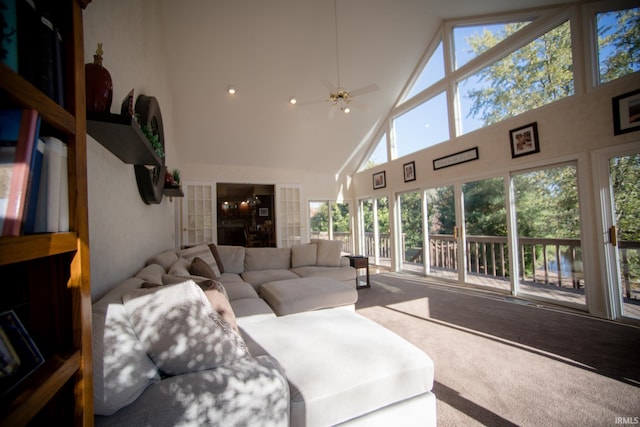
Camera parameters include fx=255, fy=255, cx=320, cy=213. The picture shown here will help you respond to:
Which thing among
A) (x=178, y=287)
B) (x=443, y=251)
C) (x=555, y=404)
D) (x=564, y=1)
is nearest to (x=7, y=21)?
(x=178, y=287)

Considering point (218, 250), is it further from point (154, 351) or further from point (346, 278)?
point (154, 351)

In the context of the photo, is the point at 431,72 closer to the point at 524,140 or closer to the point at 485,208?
the point at 524,140

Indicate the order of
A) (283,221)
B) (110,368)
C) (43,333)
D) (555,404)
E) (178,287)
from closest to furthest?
(43,333) < (110,368) < (178,287) < (555,404) < (283,221)

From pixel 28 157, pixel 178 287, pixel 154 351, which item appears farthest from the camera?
pixel 178 287

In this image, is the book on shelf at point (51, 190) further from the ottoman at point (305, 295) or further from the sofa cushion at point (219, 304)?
the ottoman at point (305, 295)

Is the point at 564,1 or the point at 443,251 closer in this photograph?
the point at 564,1

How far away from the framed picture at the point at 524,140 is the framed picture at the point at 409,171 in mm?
1868

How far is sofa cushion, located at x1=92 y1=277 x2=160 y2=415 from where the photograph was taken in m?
0.76

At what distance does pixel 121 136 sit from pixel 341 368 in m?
1.65

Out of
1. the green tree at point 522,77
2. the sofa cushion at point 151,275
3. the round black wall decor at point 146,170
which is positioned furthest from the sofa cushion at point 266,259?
the green tree at point 522,77

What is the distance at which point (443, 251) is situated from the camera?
5.16 metres

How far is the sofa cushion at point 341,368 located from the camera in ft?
3.51

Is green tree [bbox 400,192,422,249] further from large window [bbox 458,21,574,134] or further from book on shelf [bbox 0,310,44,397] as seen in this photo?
book on shelf [bbox 0,310,44,397]

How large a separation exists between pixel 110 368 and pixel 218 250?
10.9 feet
